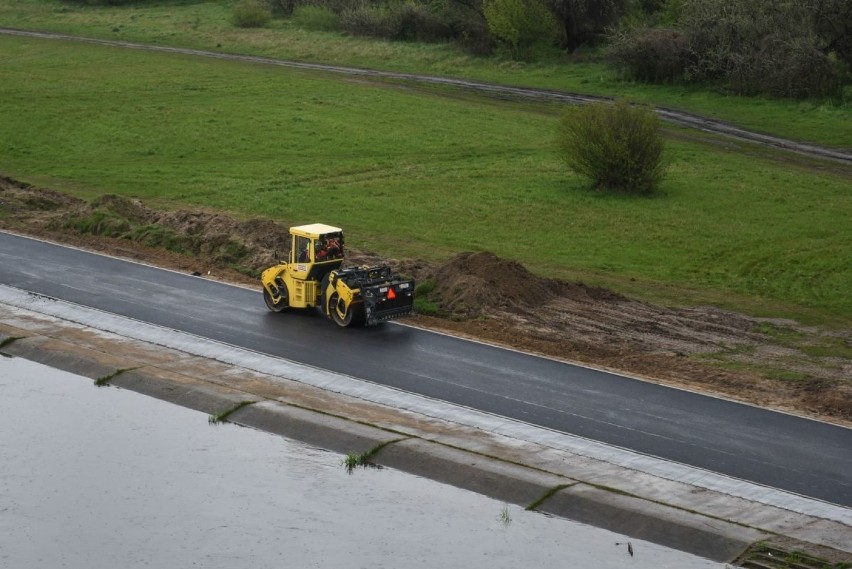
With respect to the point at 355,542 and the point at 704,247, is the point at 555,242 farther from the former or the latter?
the point at 355,542

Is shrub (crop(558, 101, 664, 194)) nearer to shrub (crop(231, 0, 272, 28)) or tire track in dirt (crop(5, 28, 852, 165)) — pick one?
tire track in dirt (crop(5, 28, 852, 165))

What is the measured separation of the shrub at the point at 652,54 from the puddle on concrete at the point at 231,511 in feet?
159

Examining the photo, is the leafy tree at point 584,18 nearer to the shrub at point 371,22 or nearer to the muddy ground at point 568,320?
the shrub at point 371,22

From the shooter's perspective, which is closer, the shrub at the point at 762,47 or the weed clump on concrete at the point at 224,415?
the weed clump on concrete at the point at 224,415

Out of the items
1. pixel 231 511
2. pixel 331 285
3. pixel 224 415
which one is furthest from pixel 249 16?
pixel 231 511

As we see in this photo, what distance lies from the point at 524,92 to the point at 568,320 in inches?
1572

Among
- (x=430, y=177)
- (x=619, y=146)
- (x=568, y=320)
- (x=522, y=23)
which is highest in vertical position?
(x=522, y=23)

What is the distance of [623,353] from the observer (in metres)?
29.7

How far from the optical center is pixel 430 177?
51.2 meters

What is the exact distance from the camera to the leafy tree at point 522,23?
77.4m

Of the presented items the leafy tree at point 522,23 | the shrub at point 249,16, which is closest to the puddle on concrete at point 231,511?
the leafy tree at point 522,23

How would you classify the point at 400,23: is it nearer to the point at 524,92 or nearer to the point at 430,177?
the point at 524,92

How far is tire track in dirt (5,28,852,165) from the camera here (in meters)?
56.8

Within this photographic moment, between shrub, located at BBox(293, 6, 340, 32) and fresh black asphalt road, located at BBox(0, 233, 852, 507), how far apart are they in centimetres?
5690
